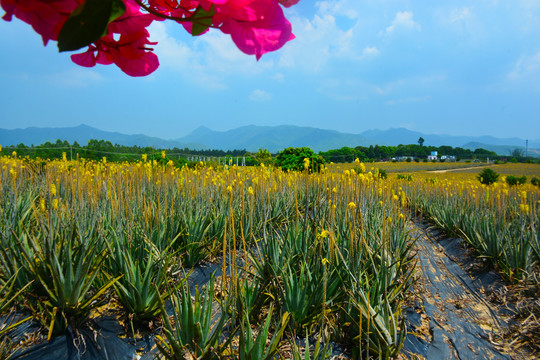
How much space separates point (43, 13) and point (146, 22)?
0.11 meters

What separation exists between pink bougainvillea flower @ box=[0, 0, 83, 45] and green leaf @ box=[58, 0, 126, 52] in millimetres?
42

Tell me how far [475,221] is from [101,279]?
4.89m

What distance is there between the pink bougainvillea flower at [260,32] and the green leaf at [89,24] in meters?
0.11

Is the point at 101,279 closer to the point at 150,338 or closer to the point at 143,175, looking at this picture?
the point at 150,338

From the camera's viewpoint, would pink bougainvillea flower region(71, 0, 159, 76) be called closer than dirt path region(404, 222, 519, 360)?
Yes

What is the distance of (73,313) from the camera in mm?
1885

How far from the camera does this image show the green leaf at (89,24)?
271 mm

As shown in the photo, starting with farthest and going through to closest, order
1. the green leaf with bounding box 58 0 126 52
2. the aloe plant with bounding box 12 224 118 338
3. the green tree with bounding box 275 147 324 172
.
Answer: the green tree with bounding box 275 147 324 172 < the aloe plant with bounding box 12 224 118 338 < the green leaf with bounding box 58 0 126 52

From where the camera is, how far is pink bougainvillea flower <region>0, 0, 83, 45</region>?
278 mm

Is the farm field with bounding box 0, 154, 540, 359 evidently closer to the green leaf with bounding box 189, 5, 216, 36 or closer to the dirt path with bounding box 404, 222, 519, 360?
the dirt path with bounding box 404, 222, 519, 360

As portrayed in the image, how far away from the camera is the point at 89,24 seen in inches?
10.9

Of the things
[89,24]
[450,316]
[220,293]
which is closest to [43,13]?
[89,24]

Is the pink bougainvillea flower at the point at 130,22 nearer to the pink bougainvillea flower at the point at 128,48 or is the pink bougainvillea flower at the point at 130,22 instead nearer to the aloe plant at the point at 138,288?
the pink bougainvillea flower at the point at 128,48

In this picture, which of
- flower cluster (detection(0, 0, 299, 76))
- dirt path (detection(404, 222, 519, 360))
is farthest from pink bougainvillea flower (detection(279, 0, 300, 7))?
dirt path (detection(404, 222, 519, 360))
